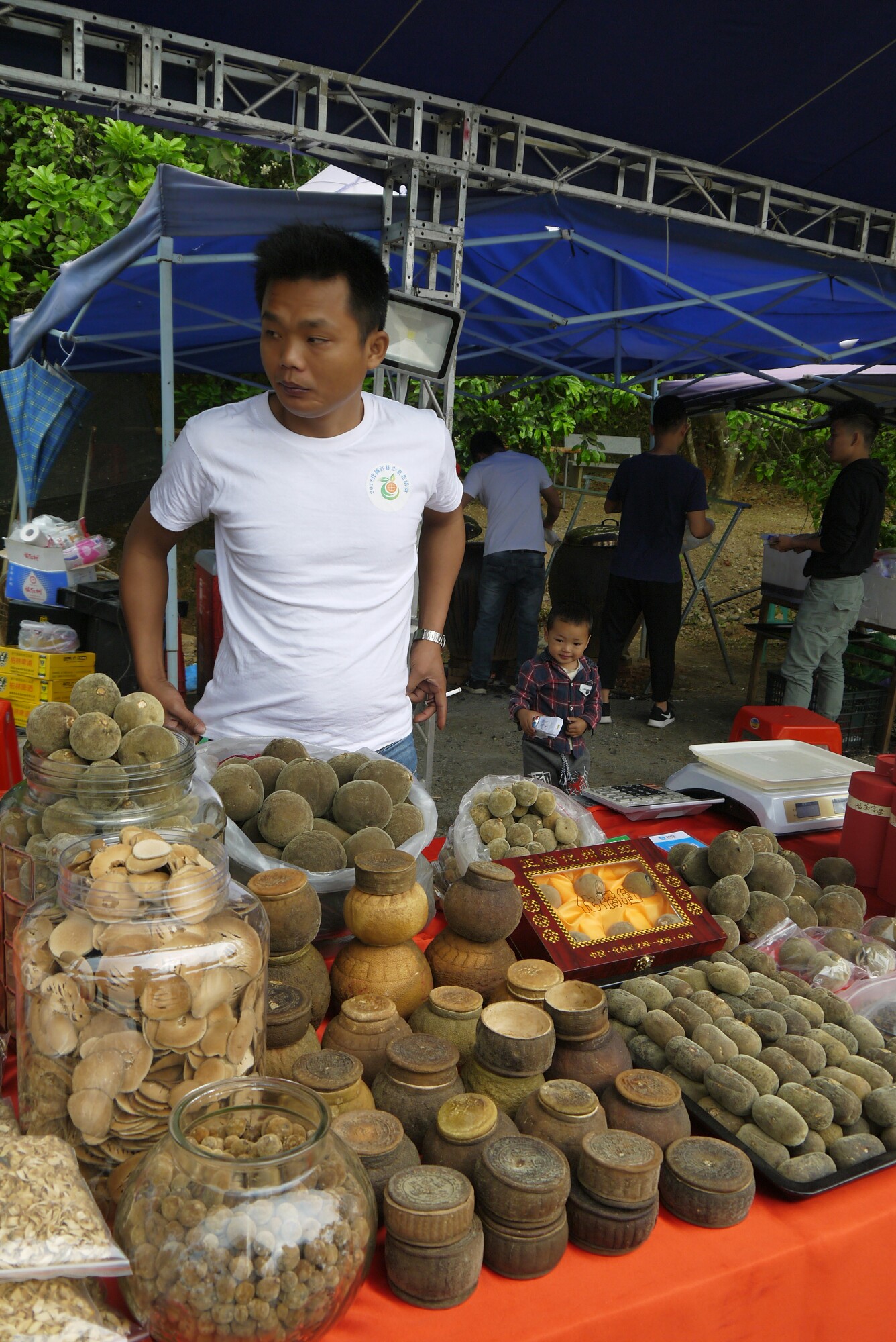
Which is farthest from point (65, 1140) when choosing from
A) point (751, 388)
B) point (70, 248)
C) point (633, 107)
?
point (751, 388)

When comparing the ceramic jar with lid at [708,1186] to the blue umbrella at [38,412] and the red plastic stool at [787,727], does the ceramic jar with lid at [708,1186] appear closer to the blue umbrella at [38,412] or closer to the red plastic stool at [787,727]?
the red plastic stool at [787,727]

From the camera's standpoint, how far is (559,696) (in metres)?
3.18

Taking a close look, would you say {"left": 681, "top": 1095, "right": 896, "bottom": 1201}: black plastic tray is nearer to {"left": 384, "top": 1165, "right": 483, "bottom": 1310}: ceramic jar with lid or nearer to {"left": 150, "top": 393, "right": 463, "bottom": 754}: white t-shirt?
{"left": 384, "top": 1165, "right": 483, "bottom": 1310}: ceramic jar with lid

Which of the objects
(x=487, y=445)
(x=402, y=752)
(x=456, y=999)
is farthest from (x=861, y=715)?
(x=456, y=999)

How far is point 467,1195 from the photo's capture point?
0.79 metres

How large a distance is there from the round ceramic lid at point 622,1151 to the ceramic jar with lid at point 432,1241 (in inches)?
5.0

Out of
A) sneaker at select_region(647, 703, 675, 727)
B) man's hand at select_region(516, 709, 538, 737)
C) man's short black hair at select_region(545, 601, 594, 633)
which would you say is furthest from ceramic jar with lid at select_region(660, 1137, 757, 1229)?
sneaker at select_region(647, 703, 675, 727)

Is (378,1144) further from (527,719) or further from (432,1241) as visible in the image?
(527,719)

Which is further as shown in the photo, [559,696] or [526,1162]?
[559,696]

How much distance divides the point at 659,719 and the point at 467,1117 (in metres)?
5.75

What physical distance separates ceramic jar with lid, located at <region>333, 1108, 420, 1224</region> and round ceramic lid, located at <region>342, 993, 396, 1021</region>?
0.13m

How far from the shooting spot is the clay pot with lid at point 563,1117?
0.90 m

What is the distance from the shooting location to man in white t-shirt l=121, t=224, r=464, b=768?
1.62 meters

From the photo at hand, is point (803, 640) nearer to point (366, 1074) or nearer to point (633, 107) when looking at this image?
point (633, 107)
